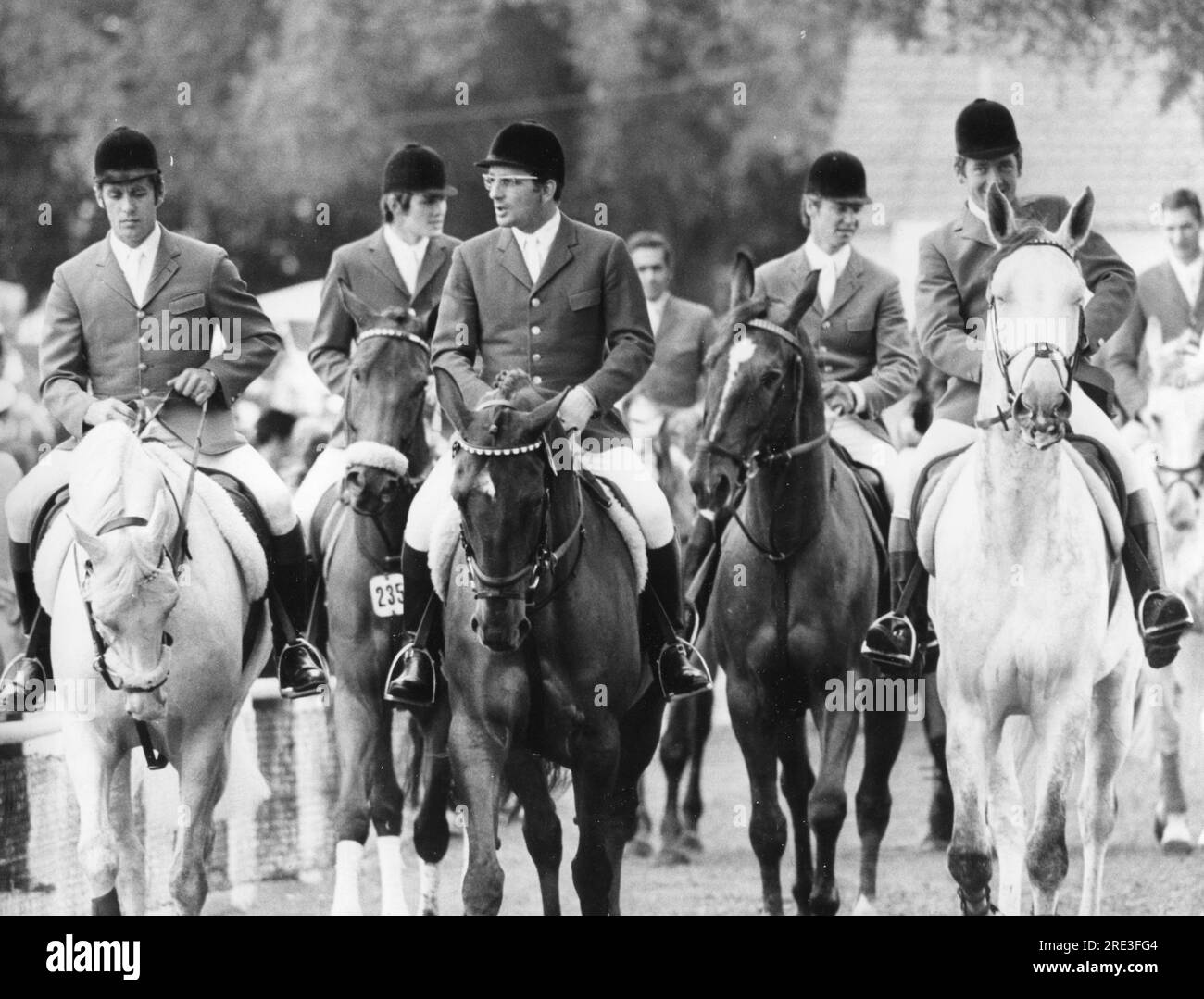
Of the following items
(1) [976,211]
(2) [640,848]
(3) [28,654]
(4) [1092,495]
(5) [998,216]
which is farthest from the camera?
(2) [640,848]

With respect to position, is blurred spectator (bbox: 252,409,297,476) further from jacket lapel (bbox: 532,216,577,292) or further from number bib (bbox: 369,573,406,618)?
jacket lapel (bbox: 532,216,577,292)

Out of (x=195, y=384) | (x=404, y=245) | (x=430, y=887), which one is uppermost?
(x=404, y=245)

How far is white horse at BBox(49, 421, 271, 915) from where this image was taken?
8.87m

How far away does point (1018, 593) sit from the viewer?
30.8 ft

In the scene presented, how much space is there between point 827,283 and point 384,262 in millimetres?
2041

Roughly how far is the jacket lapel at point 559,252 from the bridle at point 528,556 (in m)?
1.01

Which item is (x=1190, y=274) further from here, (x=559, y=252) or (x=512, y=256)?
(x=512, y=256)

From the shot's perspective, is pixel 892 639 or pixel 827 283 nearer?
pixel 892 639

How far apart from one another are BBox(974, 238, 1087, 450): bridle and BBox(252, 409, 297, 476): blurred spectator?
22.2 ft

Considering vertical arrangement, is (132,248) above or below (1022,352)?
above

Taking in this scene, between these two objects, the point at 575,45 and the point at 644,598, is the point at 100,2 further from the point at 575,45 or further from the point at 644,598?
the point at 644,598

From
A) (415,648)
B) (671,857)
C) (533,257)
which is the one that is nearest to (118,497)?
(415,648)

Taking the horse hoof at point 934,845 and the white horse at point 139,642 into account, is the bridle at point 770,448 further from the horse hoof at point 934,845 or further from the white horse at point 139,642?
the horse hoof at point 934,845

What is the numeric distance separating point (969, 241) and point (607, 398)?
1708mm
